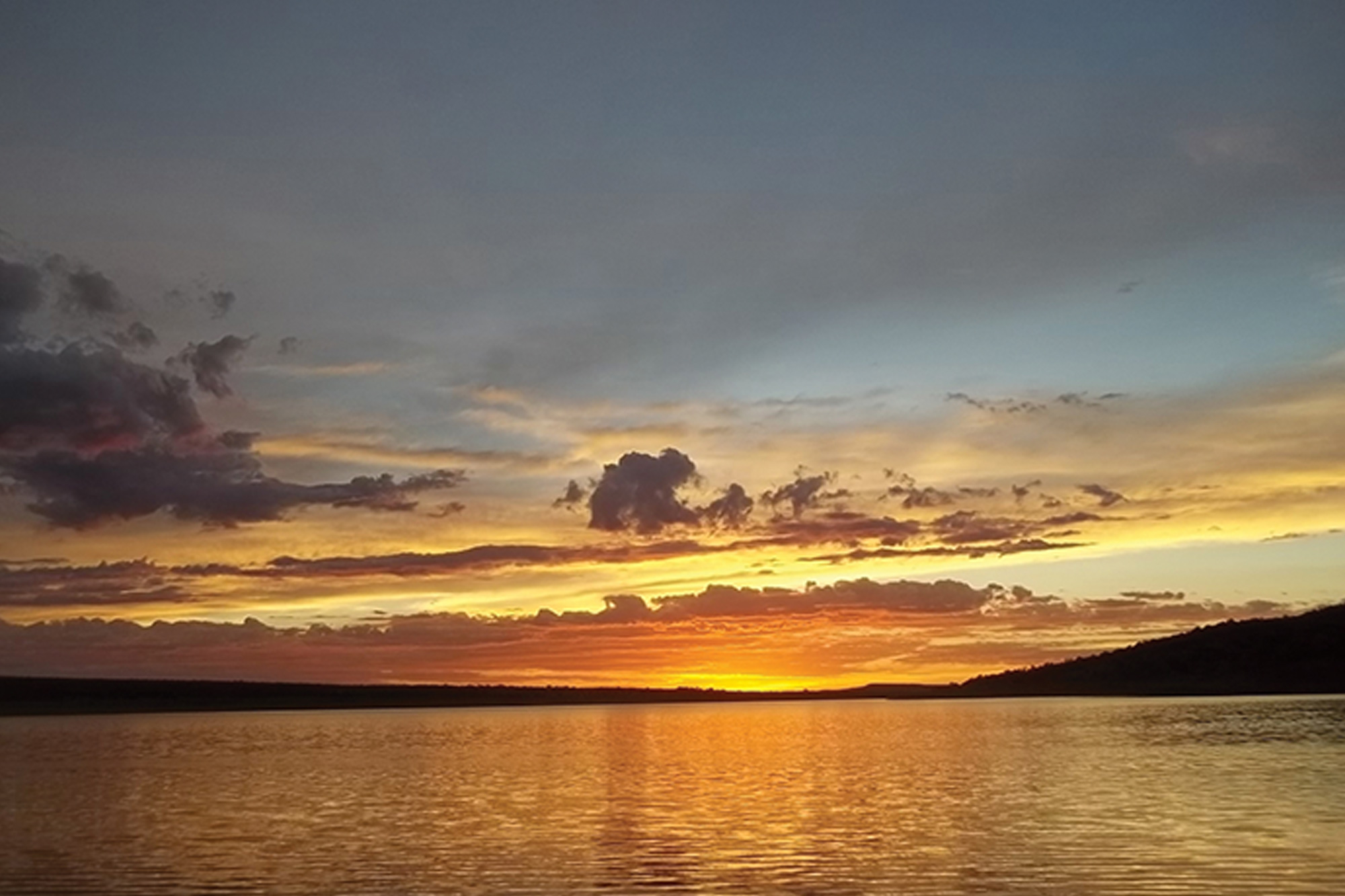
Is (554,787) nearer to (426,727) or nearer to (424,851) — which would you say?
(424,851)

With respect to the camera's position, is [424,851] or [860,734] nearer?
[424,851]

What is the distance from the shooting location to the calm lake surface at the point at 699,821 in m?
37.0

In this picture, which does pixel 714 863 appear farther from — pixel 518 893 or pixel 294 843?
pixel 294 843

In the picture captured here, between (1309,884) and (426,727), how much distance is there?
164154mm

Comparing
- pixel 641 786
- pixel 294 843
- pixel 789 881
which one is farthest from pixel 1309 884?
pixel 641 786

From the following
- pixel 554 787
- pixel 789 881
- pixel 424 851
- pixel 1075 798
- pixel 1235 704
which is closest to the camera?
pixel 789 881

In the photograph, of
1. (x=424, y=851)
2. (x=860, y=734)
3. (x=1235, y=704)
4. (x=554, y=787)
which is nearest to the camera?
(x=424, y=851)

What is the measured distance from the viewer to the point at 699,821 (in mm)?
51219

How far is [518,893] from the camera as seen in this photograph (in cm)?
3519

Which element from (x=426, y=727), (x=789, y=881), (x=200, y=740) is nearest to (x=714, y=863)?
(x=789, y=881)

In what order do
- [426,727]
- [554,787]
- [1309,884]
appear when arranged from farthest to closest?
[426,727] < [554,787] < [1309,884]

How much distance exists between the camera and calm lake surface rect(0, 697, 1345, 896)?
36969mm

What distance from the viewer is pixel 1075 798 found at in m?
57.3

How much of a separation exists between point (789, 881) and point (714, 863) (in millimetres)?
3768
